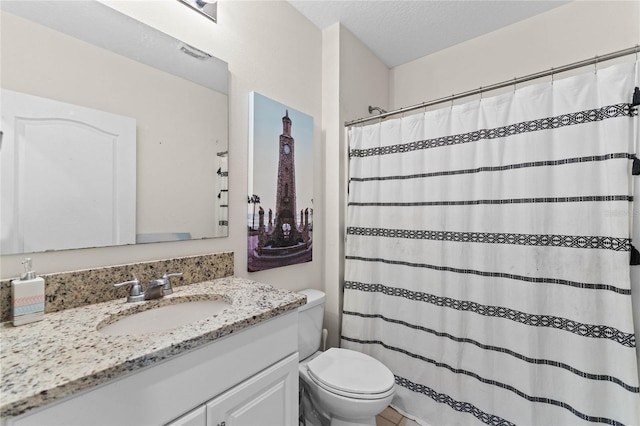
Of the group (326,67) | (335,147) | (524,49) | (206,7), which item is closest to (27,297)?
(206,7)

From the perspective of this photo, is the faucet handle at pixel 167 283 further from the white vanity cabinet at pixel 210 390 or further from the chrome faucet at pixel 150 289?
the white vanity cabinet at pixel 210 390

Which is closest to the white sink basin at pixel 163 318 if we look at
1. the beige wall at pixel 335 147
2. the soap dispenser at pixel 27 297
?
the soap dispenser at pixel 27 297

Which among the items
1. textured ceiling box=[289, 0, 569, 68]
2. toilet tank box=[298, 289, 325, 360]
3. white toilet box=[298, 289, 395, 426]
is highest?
textured ceiling box=[289, 0, 569, 68]

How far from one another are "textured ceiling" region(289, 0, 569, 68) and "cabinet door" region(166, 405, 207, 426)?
2122 mm

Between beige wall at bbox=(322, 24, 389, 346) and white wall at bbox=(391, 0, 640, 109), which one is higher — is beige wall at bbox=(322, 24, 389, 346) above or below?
below

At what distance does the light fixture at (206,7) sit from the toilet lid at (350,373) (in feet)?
6.03

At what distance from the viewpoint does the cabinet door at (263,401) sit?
0.86 meters

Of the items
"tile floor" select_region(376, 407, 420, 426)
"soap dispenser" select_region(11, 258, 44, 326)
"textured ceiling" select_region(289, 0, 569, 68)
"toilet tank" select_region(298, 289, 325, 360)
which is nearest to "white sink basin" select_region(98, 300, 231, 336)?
"soap dispenser" select_region(11, 258, 44, 326)

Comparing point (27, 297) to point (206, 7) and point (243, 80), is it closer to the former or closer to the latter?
point (243, 80)

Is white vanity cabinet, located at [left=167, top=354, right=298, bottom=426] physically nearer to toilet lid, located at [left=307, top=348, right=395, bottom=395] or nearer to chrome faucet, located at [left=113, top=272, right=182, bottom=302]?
toilet lid, located at [left=307, top=348, right=395, bottom=395]

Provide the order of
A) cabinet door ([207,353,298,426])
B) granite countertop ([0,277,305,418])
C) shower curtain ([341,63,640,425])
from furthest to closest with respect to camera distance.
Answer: shower curtain ([341,63,640,425]) < cabinet door ([207,353,298,426]) < granite countertop ([0,277,305,418])

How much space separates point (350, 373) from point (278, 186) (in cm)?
109

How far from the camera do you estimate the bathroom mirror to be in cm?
89

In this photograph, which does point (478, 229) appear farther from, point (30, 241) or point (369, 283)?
point (30, 241)
